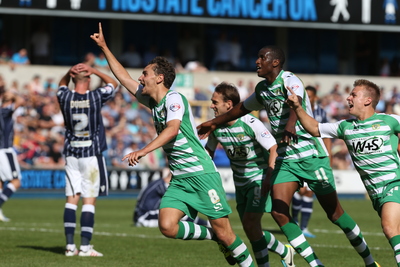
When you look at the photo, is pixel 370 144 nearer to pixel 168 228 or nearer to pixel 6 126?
pixel 168 228

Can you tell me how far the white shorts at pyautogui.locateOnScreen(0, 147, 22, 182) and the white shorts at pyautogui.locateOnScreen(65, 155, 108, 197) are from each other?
16.8 feet

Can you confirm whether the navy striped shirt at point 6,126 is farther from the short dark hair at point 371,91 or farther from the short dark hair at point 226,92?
the short dark hair at point 371,91

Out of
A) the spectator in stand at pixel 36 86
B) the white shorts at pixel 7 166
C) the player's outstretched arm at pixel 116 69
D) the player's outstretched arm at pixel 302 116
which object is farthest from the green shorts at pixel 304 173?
the spectator in stand at pixel 36 86

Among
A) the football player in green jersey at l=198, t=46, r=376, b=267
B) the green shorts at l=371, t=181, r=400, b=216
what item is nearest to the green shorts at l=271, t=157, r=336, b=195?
the football player in green jersey at l=198, t=46, r=376, b=267

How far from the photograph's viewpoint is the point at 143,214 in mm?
14086

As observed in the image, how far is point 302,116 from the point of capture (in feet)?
24.1

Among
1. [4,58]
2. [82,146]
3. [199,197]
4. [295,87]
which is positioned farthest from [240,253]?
[4,58]

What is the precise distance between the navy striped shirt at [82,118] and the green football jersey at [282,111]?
2846mm

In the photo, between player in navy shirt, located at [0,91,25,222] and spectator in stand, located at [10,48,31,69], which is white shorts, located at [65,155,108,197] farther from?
spectator in stand, located at [10,48,31,69]

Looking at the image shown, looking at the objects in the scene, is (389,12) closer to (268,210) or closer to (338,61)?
(338,61)

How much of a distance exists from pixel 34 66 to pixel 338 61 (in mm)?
13958

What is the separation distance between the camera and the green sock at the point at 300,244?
7.68 m

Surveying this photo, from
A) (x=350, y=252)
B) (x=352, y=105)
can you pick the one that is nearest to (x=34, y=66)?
(x=350, y=252)

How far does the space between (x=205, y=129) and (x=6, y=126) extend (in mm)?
7689
